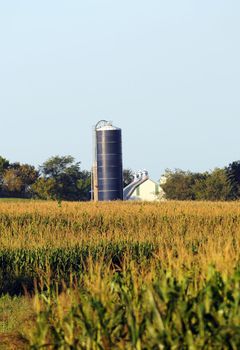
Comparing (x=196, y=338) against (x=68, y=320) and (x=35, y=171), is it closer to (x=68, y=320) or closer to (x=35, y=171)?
(x=68, y=320)

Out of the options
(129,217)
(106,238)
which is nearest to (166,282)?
(106,238)

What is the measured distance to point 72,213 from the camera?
43.3 m

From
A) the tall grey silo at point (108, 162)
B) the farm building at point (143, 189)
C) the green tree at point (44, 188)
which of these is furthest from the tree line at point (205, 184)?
the tall grey silo at point (108, 162)

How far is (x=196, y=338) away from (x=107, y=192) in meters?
73.7

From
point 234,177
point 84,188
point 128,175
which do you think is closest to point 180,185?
point 234,177

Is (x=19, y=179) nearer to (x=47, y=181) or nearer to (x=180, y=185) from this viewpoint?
(x=47, y=181)

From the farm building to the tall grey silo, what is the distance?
47.8 meters

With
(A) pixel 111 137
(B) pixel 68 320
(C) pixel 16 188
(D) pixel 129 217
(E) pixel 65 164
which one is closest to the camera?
(B) pixel 68 320

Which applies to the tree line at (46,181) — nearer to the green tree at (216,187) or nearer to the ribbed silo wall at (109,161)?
the green tree at (216,187)

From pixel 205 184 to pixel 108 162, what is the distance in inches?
1255

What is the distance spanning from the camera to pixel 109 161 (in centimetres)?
8075

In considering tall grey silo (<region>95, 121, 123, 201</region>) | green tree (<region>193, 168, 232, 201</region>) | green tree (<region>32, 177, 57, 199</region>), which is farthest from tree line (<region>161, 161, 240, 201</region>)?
tall grey silo (<region>95, 121, 123, 201</region>)

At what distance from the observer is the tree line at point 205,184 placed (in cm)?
10869

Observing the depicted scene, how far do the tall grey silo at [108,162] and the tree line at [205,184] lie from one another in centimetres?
2573
